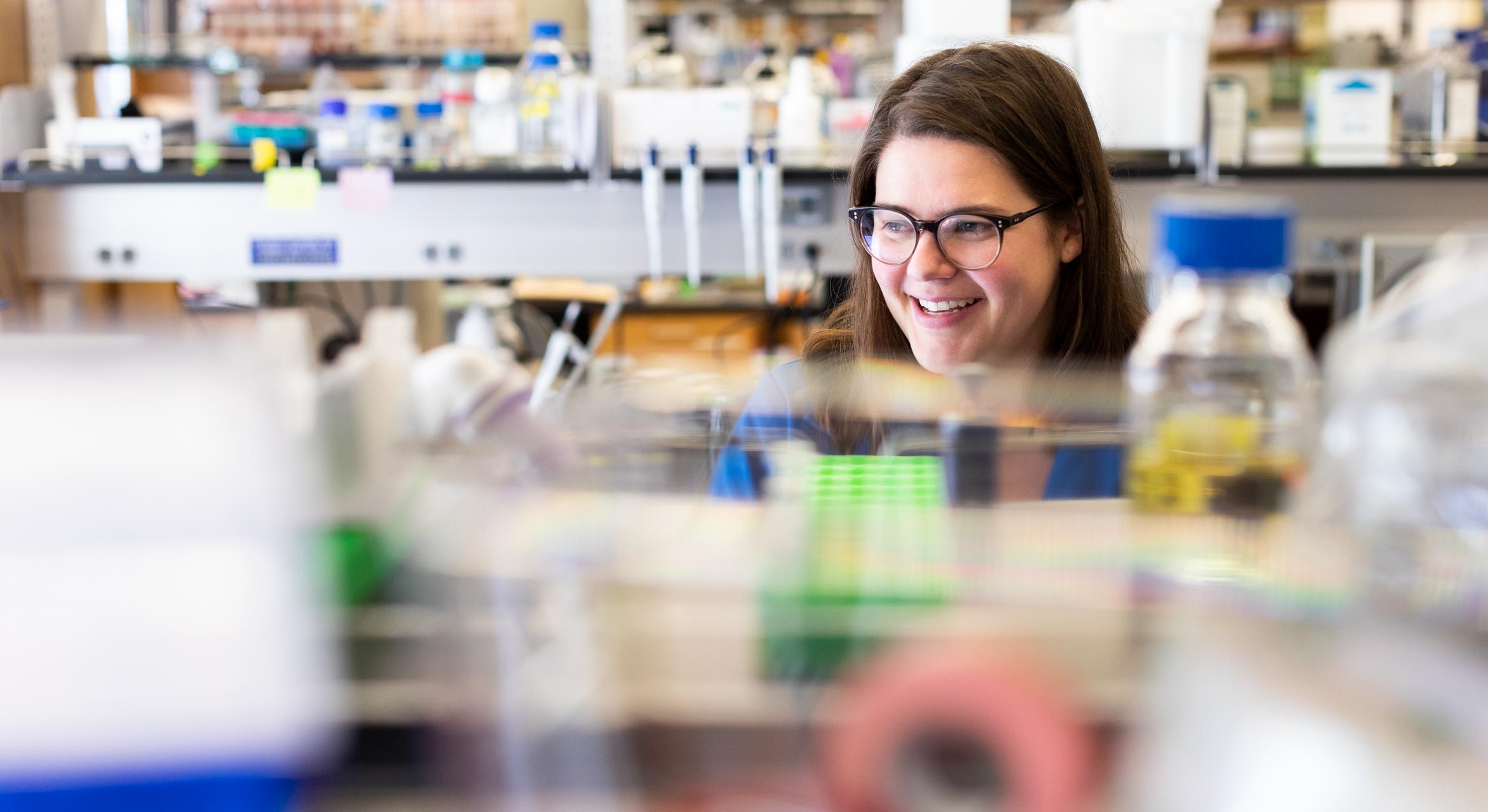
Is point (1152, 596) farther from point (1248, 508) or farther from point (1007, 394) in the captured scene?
point (1007, 394)

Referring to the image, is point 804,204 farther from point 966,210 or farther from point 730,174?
point 966,210

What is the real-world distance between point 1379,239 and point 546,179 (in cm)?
162

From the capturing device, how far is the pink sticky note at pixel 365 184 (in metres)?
2.55

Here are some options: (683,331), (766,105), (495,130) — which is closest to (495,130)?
(495,130)

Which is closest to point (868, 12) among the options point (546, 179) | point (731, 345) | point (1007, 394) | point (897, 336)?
→ point (731, 345)

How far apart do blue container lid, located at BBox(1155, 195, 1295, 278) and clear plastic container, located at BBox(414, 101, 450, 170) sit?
2.35 m

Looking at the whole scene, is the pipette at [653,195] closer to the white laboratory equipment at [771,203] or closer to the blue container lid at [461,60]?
the white laboratory equipment at [771,203]

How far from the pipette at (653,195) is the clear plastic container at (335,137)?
627 millimetres

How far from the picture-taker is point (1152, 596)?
45cm

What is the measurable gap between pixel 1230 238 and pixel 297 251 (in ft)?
7.90

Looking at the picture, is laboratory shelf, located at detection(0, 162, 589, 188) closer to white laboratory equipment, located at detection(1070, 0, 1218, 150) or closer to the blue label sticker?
the blue label sticker

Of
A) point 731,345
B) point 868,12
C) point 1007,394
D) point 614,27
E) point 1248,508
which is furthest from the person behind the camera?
Result: point 868,12

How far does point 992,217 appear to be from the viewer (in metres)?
1.20

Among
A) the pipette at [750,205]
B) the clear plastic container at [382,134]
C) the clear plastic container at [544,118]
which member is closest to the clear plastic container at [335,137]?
the clear plastic container at [382,134]
